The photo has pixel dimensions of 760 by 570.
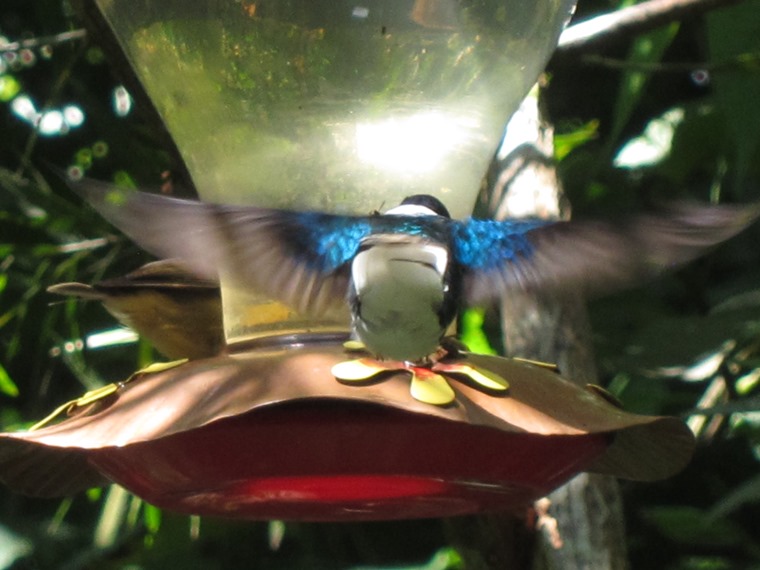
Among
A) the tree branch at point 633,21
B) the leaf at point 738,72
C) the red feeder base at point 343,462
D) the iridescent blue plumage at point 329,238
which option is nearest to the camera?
the red feeder base at point 343,462

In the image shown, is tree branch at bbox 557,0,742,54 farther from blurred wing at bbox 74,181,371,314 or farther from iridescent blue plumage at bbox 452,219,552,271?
blurred wing at bbox 74,181,371,314

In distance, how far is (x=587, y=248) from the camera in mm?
1510

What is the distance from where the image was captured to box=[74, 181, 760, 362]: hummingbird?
1.41 m

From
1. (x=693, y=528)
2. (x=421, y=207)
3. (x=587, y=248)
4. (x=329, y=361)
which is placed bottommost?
(x=329, y=361)

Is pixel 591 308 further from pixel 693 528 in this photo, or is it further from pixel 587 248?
pixel 587 248

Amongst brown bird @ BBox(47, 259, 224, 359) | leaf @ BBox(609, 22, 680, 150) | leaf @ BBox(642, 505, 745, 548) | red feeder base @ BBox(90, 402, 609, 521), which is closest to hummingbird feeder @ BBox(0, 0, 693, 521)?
red feeder base @ BBox(90, 402, 609, 521)

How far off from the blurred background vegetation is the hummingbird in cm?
100

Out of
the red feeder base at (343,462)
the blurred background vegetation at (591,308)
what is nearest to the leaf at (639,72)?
the blurred background vegetation at (591,308)

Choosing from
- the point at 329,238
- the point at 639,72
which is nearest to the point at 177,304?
the point at 329,238

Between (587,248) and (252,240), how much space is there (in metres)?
0.39

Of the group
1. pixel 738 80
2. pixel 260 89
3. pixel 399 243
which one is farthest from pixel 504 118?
pixel 738 80

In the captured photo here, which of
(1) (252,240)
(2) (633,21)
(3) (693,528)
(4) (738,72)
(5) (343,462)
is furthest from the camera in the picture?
(3) (693,528)

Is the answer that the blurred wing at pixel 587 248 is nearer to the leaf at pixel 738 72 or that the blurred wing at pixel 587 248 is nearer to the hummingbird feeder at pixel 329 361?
the hummingbird feeder at pixel 329 361

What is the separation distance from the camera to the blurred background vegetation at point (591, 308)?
8.77 ft
